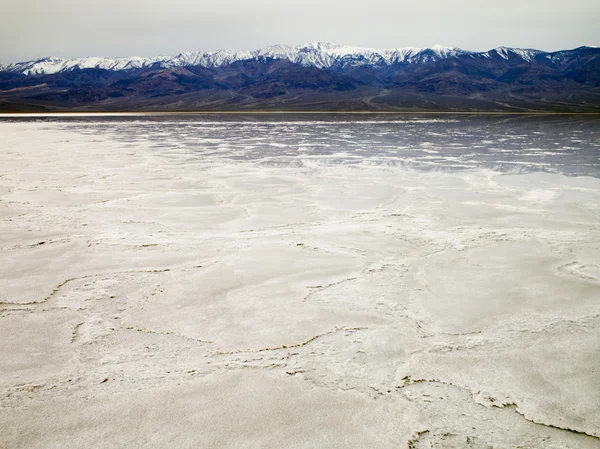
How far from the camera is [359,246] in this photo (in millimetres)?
3797

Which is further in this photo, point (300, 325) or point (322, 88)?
point (322, 88)

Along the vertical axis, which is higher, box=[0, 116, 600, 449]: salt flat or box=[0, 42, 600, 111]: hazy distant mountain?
box=[0, 42, 600, 111]: hazy distant mountain

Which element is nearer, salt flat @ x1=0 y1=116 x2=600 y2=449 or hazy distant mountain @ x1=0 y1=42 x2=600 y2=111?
salt flat @ x1=0 y1=116 x2=600 y2=449

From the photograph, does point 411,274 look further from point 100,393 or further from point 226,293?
point 100,393

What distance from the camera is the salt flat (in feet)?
5.62

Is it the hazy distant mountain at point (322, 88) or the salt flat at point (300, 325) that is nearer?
the salt flat at point (300, 325)

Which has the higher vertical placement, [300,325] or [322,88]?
[322,88]

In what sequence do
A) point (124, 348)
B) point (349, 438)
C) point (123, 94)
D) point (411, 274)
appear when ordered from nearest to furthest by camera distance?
point (349, 438) < point (124, 348) < point (411, 274) < point (123, 94)

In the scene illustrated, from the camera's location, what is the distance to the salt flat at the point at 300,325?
1713mm

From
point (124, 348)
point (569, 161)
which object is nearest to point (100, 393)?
point (124, 348)

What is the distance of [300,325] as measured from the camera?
96.5 inches

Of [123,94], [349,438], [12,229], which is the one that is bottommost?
[349,438]

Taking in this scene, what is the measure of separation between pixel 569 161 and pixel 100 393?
941 centimetres

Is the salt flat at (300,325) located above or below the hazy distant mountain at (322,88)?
below
